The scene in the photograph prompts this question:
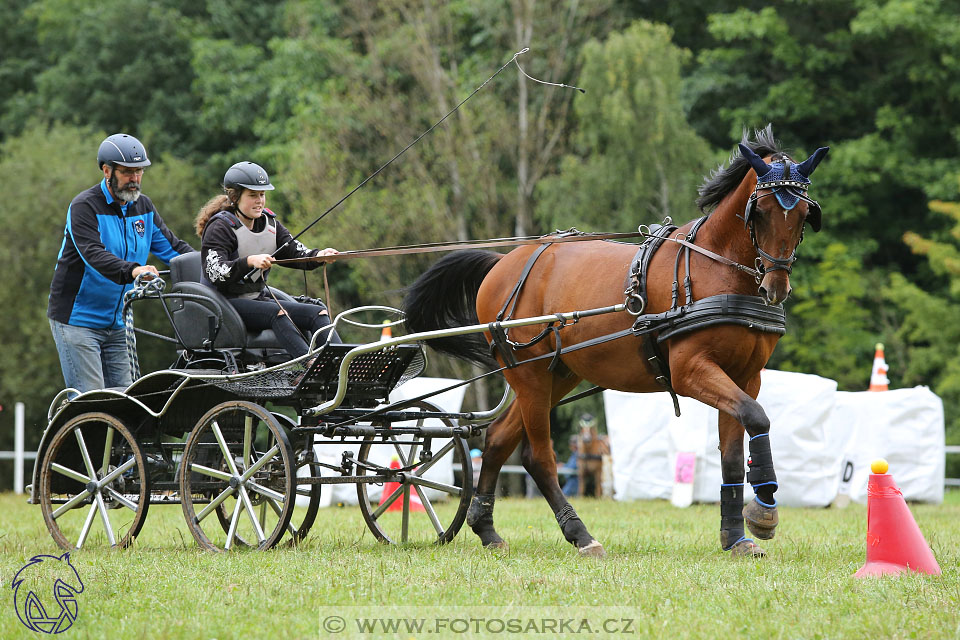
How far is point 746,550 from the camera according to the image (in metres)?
6.12

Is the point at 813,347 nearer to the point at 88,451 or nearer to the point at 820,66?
the point at 820,66

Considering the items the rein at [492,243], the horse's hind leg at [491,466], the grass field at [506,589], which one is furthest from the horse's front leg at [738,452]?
the horse's hind leg at [491,466]

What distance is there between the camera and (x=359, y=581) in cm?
513

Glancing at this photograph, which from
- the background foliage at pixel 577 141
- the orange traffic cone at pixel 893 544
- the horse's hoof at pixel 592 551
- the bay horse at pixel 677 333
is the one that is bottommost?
the horse's hoof at pixel 592 551

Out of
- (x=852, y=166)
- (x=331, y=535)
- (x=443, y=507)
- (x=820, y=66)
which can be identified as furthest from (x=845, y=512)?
(x=820, y=66)

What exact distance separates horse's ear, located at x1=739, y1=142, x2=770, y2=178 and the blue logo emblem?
370cm

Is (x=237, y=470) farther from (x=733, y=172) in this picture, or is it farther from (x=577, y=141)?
(x=577, y=141)

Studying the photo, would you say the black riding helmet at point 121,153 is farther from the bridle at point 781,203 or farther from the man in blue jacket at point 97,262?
the bridle at point 781,203

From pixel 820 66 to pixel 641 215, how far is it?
5.35 m

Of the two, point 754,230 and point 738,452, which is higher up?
point 754,230

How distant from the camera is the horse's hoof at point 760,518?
18.8 feet

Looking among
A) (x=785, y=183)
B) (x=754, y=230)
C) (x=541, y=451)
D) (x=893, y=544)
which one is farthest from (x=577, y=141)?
(x=893, y=544)

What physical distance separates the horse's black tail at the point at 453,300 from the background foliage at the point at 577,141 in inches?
558

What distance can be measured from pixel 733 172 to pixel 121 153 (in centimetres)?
356
